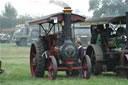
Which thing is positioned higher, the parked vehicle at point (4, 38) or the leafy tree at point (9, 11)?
the leafy tree at point (9, 11)

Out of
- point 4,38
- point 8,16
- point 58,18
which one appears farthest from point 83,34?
point 4,38

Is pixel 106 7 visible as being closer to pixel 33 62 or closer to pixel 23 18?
pixel 23 18

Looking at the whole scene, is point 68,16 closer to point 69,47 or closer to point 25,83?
point 69,47

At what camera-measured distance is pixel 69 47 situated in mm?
11266

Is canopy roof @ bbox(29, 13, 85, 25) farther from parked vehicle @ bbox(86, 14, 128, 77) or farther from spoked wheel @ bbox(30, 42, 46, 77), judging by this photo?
parked vehicle @ bbox(86, 14, 128, 77)

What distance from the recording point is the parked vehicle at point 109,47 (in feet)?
39.7

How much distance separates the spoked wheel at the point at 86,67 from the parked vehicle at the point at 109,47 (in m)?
1.07

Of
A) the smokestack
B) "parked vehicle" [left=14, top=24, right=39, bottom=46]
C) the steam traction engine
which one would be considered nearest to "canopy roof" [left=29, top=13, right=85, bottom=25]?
the steam traction engine

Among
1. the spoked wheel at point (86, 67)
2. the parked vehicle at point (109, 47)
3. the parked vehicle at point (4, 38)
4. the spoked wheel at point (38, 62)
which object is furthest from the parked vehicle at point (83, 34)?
the parked vehicle at point (4, 38)

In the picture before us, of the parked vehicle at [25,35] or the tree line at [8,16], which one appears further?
the parked vehicle at [25,35]

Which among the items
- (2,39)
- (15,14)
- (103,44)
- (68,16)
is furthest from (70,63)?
(2,39)

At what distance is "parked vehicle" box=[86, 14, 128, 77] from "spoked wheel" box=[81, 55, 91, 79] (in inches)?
42.1

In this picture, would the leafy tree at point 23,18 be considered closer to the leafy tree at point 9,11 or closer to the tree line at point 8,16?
the tree line at point 8,16

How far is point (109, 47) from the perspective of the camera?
42.6 ft
